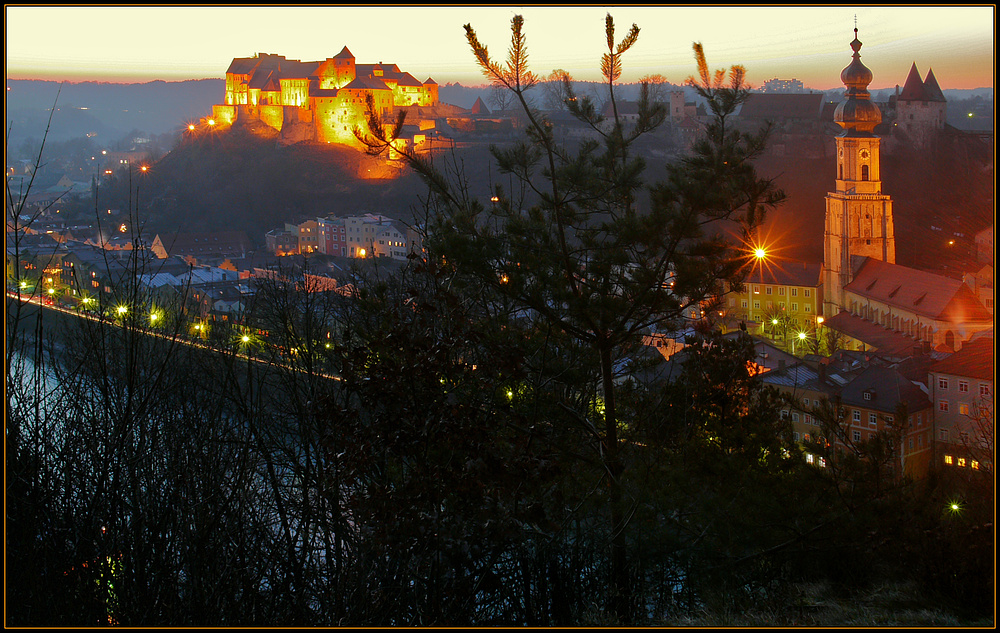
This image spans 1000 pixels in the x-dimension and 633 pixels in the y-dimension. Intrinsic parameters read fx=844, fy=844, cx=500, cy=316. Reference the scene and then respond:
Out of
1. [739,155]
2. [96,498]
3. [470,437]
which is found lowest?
[96,498]

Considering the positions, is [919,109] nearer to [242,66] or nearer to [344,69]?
[344,69]

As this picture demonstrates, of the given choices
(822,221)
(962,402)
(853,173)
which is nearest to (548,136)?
(962,402)

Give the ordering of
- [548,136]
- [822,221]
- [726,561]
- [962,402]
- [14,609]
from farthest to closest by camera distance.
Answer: [822,221] → [962,402] → [726,561] → [548,136] → [14,609]

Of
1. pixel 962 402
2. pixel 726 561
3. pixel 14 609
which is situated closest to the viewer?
pixel 14 609

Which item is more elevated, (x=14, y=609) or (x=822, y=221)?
(x=822, y=221)

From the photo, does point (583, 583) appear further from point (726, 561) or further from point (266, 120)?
point (266, 120)

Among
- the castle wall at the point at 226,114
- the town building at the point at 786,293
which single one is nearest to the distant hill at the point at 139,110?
the castle wall at the point at 226,114

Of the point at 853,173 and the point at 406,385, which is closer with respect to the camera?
the point at 406,385

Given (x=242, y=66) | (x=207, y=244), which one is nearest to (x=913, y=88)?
(x=207, y=244)
